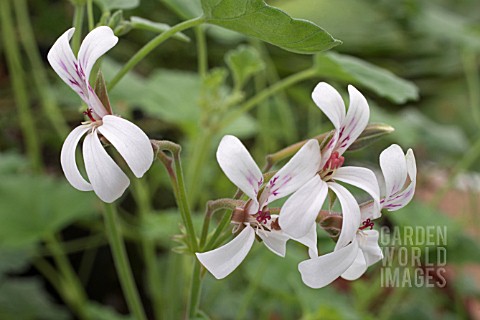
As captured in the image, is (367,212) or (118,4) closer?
(367,212)

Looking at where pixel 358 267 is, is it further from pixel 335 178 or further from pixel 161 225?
pixel 161 225

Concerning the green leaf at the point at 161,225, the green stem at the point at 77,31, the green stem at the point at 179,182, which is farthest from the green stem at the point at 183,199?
the green leaf at the point at 161,225

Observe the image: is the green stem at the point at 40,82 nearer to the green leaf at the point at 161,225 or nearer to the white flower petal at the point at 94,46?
the green leaf at the point at 161,225

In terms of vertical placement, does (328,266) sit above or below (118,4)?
below

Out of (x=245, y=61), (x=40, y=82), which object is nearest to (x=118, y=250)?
(x=245, y=61)

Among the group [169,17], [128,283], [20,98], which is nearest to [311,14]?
[169,17]
